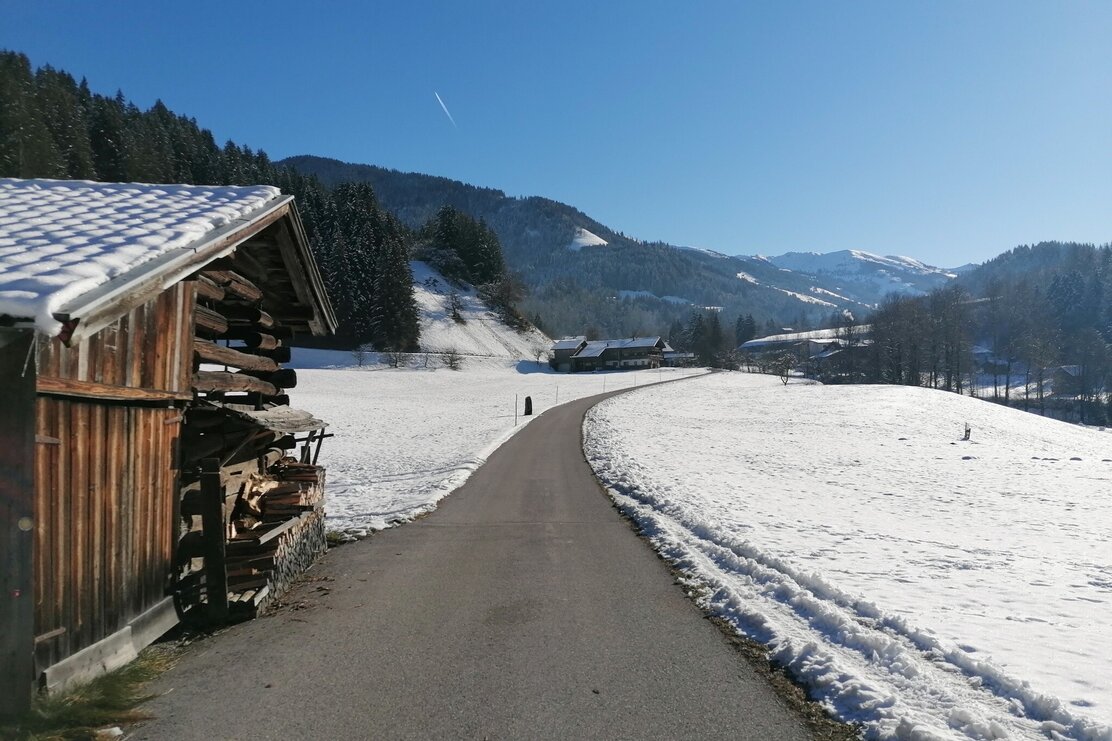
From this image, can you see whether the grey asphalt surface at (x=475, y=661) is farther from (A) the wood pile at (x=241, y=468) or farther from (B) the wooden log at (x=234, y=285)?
(B) the wooden log at (x=234, y=285)

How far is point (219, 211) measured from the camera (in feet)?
20.1

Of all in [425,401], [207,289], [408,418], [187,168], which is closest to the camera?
[207,289]

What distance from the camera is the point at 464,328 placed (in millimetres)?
92312

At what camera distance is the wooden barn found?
375cm

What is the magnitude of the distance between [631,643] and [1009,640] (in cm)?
374

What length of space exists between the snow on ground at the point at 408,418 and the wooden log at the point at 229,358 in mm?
3227

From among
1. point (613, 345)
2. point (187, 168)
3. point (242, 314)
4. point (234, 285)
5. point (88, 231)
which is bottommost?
point (242, 314)

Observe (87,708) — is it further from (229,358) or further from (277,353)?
(277,353)

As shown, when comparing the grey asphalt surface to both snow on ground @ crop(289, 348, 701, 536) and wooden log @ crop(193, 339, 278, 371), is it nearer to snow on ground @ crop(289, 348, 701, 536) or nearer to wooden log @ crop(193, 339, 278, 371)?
wooden log @ crop(193, 339, 278, 371)

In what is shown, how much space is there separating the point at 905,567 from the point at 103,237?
10635mm

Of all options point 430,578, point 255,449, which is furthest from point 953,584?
point 255,449

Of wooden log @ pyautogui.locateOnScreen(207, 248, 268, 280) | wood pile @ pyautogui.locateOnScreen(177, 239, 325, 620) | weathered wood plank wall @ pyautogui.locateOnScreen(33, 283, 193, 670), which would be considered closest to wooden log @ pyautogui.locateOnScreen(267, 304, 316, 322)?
wood pile @ pyautogui.locateOnScreen(177, 239, 325, 620)

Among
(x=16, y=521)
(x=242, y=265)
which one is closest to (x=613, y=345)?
(x=242, y=265)

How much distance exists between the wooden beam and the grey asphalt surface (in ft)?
7.45
